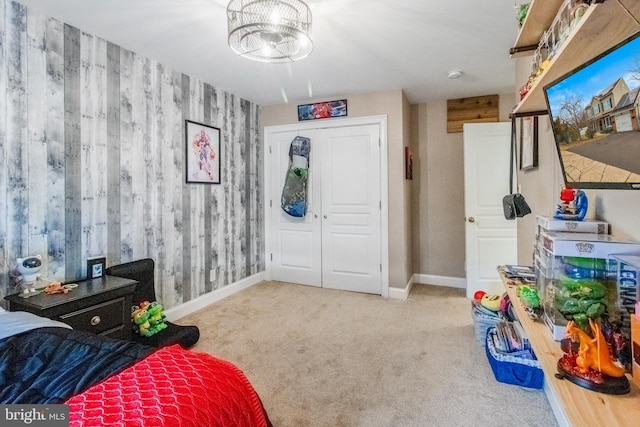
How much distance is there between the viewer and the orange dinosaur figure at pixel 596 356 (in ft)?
2.76

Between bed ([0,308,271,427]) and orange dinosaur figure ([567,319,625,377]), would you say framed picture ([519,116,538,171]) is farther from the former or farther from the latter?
bed ([0,308,271,427])

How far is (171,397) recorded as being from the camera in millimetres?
866

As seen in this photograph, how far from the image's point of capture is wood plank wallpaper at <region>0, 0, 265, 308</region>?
6.33 ft

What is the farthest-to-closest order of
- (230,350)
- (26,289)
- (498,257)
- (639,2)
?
(498,257) → (230,350) → (26,289) → (639,2)

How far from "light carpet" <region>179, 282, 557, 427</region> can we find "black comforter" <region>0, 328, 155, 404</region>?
932 mm

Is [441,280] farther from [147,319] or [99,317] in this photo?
[99,317]

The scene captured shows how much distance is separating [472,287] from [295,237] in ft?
6.97

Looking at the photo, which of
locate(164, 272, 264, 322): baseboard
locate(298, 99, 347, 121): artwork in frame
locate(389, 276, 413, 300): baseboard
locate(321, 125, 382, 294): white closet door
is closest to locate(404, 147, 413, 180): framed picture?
locate(321, 125, 382, 294): white closet door

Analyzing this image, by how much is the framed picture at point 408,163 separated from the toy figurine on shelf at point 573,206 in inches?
88.7

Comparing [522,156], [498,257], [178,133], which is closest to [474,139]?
[522,156]

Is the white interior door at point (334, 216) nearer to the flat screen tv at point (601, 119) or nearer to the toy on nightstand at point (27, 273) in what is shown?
the flat screen tv at point (601, 119)

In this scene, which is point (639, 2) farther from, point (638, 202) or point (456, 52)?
point (456, 52)

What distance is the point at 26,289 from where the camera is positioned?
1882 millimetres

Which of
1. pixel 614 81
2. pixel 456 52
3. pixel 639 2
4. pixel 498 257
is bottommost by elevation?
pixel 498 257
